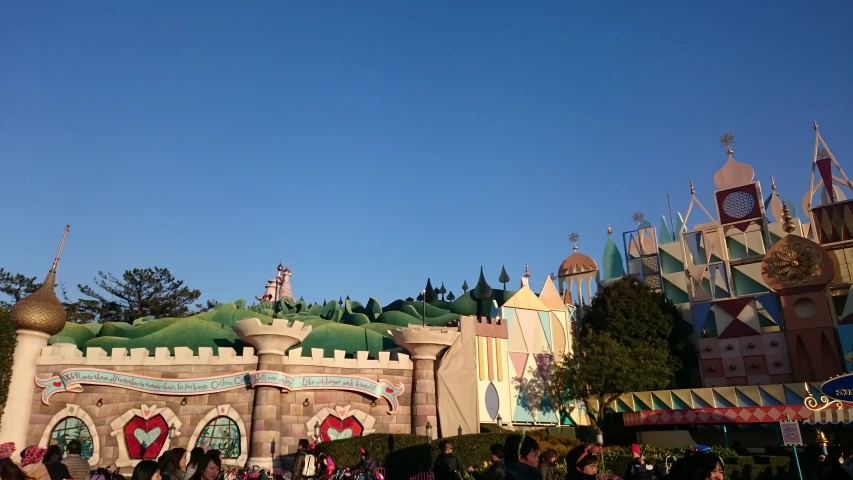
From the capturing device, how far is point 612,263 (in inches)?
1702

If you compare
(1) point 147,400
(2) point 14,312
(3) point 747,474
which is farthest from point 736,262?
(2) point 14,312

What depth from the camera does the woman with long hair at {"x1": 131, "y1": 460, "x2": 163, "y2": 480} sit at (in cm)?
544

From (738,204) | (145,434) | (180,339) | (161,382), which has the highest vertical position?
(738,204)

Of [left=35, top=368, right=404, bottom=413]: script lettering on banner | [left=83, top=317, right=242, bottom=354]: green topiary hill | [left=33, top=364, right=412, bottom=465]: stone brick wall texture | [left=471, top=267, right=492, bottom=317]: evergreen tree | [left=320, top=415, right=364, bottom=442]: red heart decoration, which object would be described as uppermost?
[left=471, top=267, right=492, bottom=317]: evergreen tree

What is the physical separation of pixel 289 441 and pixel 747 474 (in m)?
15.1

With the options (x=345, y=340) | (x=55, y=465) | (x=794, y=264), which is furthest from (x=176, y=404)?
(x=794, y=264)

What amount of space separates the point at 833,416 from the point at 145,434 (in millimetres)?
29579

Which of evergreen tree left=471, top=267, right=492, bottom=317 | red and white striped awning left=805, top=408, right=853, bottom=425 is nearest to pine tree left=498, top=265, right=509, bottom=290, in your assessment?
evergreen tree left=471, top=267, right=492, bottom=317

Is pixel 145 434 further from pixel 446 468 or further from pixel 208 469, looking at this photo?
pixel 208 469

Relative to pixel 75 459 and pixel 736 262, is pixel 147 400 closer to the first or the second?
pixel 75 459

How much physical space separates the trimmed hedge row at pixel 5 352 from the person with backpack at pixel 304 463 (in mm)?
14732

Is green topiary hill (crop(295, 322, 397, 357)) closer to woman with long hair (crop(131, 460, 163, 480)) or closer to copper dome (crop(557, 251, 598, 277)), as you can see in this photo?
copper dome (crop(557, 251, 598, 277))

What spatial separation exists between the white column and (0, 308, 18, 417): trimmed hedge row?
0.14m

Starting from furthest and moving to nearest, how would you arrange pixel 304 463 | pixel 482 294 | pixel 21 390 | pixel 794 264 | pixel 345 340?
pixel 482 294
pixel 794 264
pixel 345 340
pixel 21 390
pixel 304 463
